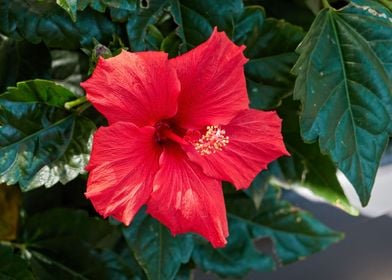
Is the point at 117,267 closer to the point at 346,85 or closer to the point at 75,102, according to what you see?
the point at 75,102

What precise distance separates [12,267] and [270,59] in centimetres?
37

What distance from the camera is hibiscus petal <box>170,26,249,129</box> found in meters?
0.57

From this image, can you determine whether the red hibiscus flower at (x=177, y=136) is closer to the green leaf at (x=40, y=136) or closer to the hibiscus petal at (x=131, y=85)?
the hibiscus petal at (x=131, y=85)

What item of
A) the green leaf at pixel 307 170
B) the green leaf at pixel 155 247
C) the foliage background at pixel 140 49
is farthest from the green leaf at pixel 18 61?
the green leaf at pixel 307 170

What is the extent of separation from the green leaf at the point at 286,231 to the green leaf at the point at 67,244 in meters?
0.26

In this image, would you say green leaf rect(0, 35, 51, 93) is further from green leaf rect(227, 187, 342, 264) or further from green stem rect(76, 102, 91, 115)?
green leaf rect(227, 187, 342, 264)

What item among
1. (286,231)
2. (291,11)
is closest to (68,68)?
(291,11)

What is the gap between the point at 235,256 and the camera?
980mm

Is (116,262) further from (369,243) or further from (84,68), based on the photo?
(369,243)

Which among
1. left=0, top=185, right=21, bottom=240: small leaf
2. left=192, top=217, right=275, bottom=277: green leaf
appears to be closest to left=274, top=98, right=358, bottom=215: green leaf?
left=192, top=217, right=275, bottom=277: green leaf

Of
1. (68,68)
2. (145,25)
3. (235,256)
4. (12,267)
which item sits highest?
(145,25)

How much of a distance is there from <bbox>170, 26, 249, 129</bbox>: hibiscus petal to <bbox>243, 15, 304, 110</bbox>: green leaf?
0.14 meters

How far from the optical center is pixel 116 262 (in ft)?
2.74

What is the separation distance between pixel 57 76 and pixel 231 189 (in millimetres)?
256
